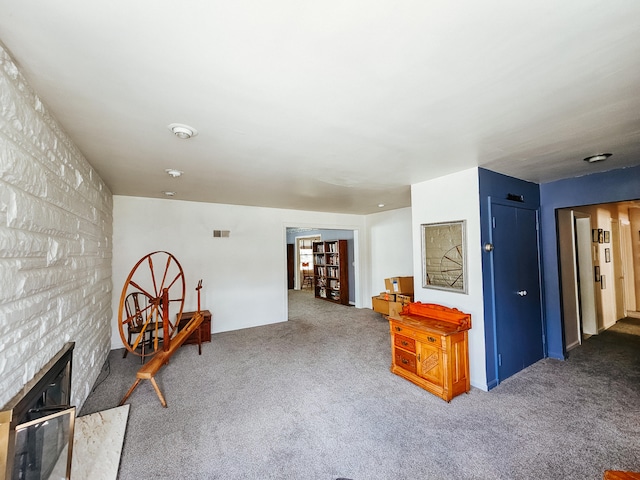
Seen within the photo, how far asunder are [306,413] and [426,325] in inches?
55.1

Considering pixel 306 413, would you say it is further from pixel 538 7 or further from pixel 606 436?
pixel 538 7

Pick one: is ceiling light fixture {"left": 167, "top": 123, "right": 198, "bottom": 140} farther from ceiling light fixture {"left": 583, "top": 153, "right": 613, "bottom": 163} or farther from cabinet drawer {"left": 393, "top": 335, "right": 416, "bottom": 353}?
ceiling light fixture {"left": 583, "top": 153, "right": 613, "bottom": 163}

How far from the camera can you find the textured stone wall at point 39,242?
48.3 inches

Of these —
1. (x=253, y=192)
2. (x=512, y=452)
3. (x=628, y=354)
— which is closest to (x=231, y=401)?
(x=512, y=452)

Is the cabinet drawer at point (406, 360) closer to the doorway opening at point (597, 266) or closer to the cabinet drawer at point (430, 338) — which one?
the cabinet drawer at point (430, 338)

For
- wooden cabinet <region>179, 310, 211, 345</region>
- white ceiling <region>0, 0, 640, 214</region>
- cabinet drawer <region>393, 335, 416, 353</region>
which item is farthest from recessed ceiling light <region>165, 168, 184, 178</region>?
cabinet drawer <region>393, 335, 416, 353</region>

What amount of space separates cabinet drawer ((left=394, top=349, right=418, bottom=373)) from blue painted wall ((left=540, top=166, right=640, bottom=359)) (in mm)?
2039

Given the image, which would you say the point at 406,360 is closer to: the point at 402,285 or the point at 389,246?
the point at 402,285

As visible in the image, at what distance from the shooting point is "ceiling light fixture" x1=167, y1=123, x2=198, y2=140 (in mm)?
1857

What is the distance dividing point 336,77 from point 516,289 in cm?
306

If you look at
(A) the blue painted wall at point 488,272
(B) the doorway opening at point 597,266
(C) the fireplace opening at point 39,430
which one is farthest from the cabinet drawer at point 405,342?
(C) the fireplace opening at point 39,430

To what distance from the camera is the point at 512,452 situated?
6.11ft

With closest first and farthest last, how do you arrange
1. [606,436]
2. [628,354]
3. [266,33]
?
[266,33] < [606,436] < [628,354]

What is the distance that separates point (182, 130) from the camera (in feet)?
6.21
